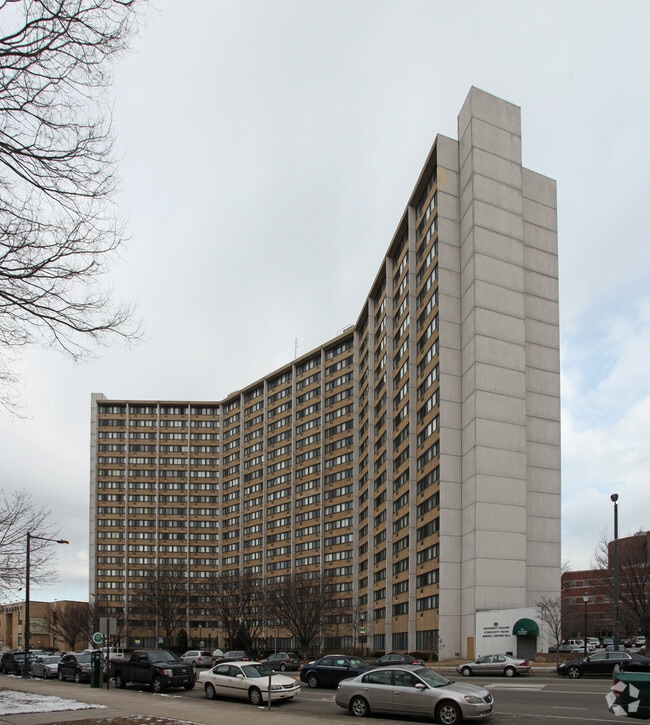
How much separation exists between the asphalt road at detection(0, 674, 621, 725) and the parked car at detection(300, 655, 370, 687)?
30.2 inches

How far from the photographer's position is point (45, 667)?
41156 mm

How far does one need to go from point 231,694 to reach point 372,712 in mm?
7800

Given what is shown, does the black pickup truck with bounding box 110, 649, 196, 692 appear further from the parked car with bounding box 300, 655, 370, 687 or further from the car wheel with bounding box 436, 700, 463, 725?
the car wheel with bounding box 436, 700, 463, 725

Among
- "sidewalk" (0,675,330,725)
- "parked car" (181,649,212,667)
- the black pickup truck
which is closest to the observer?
"sidewalk" (0,675,330,725)

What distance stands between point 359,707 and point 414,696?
2.01 metres

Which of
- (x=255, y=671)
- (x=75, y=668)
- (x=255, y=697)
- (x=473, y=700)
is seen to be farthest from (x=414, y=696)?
(x=75, y=668)

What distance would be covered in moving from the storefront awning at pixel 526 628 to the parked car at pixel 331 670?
3001 cm

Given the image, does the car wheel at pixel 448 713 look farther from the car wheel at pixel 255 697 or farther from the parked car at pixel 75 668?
the parked car at pixel 75 668

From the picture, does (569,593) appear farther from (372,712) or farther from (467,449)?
(372,712)

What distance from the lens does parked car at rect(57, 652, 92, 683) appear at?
3625 cm

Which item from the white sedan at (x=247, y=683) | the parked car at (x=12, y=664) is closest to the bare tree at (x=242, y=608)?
the parked car at (x=12, y=664)

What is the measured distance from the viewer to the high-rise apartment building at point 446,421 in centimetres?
6581

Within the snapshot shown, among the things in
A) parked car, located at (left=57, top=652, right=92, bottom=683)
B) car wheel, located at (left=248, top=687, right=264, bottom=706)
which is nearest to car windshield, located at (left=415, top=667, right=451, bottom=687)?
car wheel, located at (left=248, top=687, right=264, bottom=706)

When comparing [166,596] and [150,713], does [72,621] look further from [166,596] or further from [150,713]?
[150,713]
